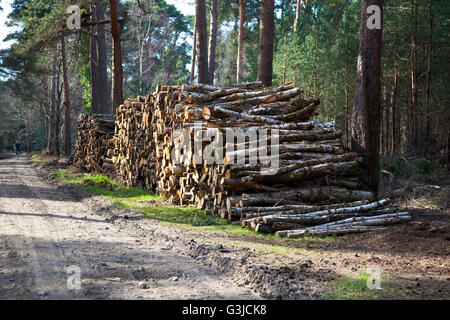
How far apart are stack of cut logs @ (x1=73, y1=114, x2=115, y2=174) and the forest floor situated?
27.8 feet

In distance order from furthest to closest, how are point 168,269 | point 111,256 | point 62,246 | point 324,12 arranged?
point 324,12 < point 62,246 < point 111,256 < point 168,269

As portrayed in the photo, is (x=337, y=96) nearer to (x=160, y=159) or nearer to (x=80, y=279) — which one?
(x=160, y=159)

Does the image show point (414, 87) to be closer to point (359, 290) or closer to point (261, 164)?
→ point (261, 164)

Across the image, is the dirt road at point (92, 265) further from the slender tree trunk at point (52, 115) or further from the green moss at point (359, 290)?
the slender tree trunk at point (52, 115)

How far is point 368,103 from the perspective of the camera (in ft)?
30.6

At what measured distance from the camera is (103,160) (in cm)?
1780

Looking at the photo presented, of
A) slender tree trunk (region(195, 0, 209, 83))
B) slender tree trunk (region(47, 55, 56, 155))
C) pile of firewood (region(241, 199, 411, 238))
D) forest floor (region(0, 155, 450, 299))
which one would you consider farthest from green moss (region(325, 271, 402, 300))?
slender tree trunk (region(47, 55, 56, 155))

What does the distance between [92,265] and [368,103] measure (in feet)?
22.8

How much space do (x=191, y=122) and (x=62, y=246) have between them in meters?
4.66

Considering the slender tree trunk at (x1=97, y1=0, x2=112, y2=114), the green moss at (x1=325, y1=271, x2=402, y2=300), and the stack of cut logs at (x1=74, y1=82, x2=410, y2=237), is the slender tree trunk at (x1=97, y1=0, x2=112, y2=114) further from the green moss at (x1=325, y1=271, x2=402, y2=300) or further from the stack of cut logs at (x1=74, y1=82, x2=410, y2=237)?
the green moss at (x1=325, y1=271, x2=402, y2=300)

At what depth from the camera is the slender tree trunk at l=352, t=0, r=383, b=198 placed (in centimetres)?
923

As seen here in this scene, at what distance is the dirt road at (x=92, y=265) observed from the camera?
165 inches

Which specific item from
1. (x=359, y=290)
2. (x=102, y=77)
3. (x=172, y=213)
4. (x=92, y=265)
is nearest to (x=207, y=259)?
(x=92, y=265)
